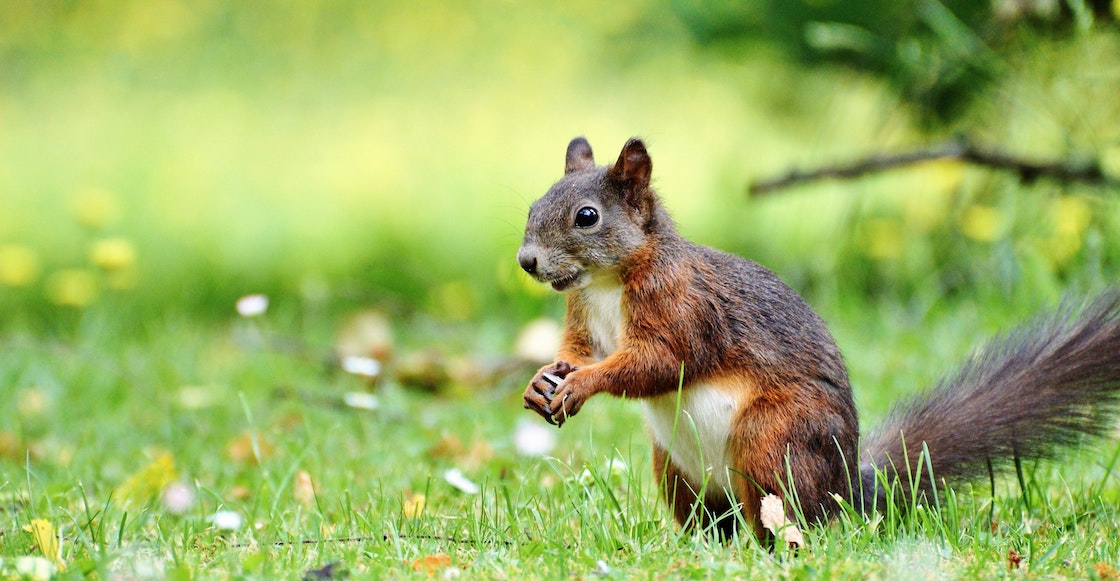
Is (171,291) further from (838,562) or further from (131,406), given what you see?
(838,562)

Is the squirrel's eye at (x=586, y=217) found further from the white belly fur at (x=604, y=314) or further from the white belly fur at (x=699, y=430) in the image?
the white belly fur at (x=699, y=430)

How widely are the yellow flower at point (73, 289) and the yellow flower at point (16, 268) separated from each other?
0.34 ft

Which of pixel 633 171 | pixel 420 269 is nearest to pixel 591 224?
pixel 633 171

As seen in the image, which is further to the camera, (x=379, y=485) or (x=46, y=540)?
(x=379, y=485)

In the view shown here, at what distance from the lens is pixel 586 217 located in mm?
2256

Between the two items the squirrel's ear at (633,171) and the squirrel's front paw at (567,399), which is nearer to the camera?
the squirrel's front paw at (567,399)

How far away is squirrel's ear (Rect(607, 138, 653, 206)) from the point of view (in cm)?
227

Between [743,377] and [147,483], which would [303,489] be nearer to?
[147,483]

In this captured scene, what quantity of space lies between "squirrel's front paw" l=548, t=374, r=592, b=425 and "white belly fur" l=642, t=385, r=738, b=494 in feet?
0.58

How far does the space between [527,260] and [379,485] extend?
591mm

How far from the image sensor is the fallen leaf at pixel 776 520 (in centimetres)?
204

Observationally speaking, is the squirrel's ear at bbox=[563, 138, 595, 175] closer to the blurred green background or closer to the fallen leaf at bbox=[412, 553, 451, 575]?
the blurred green background

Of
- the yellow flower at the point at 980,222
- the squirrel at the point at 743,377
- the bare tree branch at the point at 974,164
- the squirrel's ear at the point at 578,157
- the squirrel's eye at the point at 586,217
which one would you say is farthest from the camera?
the yellow flower at the point at 980,222

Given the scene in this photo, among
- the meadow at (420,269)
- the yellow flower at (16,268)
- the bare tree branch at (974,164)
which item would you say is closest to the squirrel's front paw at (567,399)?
the meadow at (420,269)
